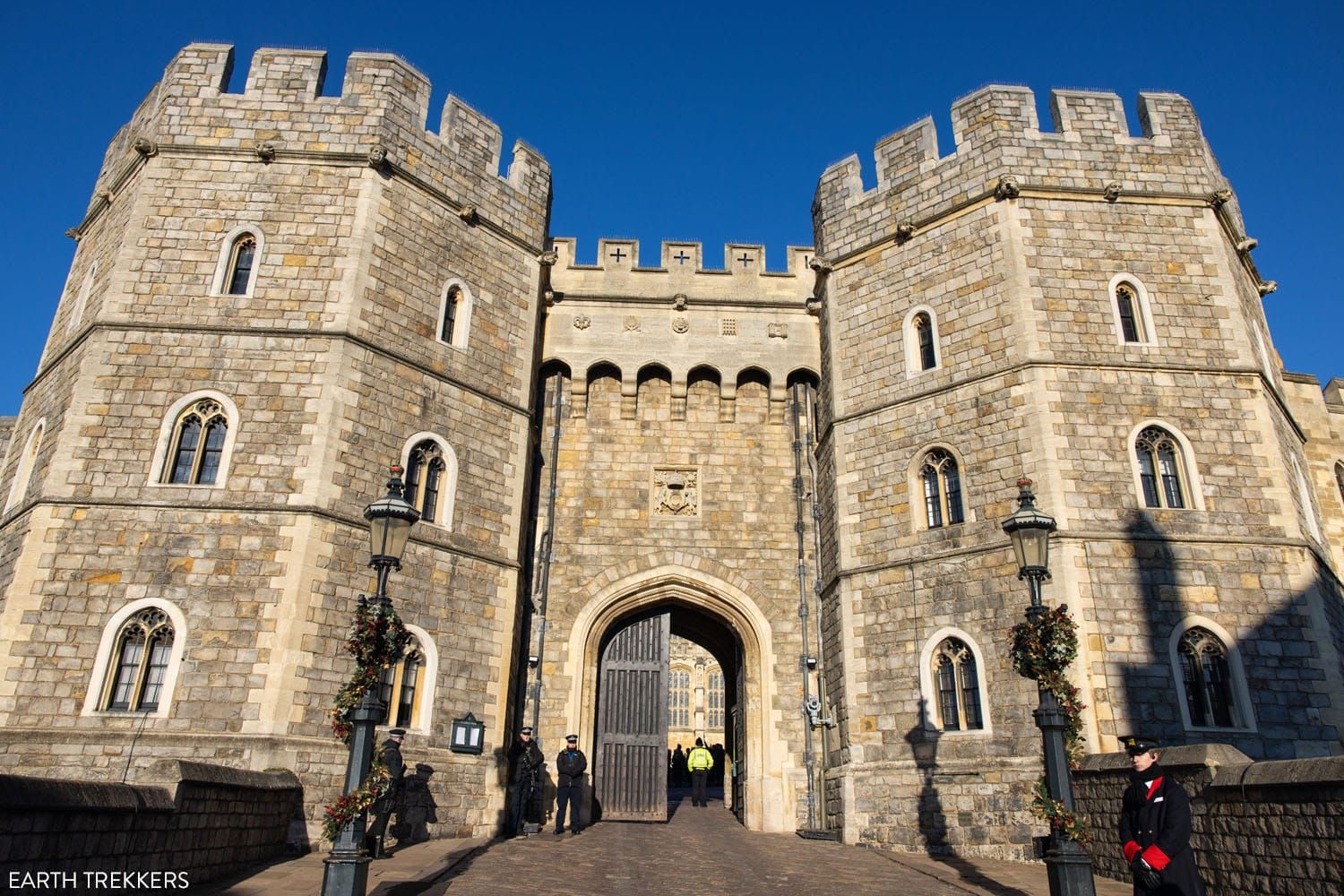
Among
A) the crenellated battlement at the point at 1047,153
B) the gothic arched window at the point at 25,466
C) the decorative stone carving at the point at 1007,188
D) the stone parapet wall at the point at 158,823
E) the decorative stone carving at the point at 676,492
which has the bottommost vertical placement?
the stone parapet wall at the point at 158,823

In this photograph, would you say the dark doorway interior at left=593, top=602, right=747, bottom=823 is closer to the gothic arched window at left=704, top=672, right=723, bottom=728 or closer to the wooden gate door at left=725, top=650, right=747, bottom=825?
the wooden gate door at left=725, top=650, right=747, bottom=825

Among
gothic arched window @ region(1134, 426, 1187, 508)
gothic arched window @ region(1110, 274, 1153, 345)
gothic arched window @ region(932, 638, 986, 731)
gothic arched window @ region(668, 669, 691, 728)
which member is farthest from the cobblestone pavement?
gothic arched window @ region(668, 669, 691, 728)

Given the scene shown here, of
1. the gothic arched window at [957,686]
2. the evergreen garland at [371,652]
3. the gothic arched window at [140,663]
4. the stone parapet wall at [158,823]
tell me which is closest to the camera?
the stone parapet wall at [158,823]

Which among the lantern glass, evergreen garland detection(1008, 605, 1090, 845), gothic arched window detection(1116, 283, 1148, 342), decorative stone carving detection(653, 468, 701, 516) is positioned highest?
gothic arched window detection(1116, 283, 1148, 342)

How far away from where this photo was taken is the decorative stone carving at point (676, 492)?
16125mm

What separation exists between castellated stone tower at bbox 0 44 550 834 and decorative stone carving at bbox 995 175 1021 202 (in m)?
7.65

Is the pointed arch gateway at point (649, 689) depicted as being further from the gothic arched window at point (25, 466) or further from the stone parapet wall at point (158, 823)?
the gothic arched window at point (25, 466)

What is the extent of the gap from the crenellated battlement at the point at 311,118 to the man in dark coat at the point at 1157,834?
1259cm

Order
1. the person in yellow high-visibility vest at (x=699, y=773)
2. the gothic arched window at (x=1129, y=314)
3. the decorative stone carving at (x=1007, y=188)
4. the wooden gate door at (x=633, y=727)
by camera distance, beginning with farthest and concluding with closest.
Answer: the person in yellow high-visibility vest at (x=699, y=773), the wooden gate door at (x=633, y=727), the decorative stone carving at (x=1007, y=188), the gothic arched window at (x=1129, y=314)

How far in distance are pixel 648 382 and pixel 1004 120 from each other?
7379 mm

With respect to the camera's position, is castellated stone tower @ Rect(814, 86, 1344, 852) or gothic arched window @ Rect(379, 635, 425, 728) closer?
castellated stone tower @ Rect(814, 86, 1344, 852)

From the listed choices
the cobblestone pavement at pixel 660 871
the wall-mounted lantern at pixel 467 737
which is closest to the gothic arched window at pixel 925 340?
the cobblestone pavement at pixel 660 871

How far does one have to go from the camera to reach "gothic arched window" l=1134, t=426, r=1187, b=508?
12.5 metres

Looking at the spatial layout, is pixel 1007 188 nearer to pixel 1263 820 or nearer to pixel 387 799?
pixel 1263 820
